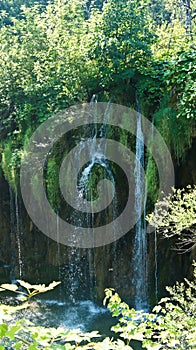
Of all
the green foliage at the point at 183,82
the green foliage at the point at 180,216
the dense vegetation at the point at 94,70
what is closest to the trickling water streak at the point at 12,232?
the dense vegetation at the point at 94,70

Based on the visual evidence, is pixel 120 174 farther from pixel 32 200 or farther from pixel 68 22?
pixel 68 22

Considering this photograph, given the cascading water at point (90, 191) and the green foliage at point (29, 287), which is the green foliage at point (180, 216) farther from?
the green foliage at point (29, 287)

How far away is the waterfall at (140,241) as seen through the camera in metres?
7.63

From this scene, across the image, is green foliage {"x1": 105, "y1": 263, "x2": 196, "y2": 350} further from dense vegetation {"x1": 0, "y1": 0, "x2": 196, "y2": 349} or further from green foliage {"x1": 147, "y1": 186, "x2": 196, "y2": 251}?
dense vegetation {"x1": 0, "y1": 0, "x2": 196, "y2": 349}

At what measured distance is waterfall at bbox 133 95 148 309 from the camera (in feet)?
25.0

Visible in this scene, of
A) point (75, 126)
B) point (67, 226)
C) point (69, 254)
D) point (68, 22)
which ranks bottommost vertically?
point (69, 254)

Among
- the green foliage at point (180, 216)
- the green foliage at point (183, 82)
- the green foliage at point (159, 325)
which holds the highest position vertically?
the green foliage at point (183, 82)

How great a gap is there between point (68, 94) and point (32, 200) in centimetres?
242

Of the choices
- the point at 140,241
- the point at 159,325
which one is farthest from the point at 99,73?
the point at 159,325

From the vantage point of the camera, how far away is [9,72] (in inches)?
381

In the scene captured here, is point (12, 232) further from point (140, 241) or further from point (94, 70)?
point (94, 70)

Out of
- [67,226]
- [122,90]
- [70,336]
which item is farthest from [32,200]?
[70,336]

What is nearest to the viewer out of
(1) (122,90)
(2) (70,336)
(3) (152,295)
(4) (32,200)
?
(2) (70,336)

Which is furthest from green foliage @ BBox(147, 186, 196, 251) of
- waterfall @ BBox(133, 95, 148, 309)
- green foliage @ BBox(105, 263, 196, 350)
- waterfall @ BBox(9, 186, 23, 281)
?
waterfall @ BBox(9, 186, 23, 281)
